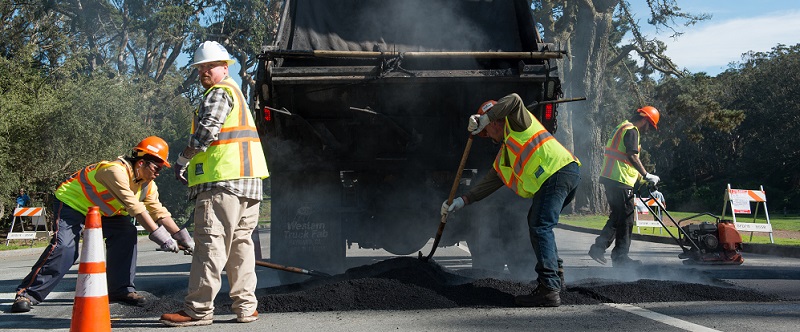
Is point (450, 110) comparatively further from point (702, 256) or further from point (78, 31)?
point (78, 31)

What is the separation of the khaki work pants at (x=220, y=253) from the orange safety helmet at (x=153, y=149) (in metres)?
1.07

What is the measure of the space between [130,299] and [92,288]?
1.85m

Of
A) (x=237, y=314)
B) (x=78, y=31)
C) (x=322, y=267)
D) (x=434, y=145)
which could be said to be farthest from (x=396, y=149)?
(x=78, y=31)

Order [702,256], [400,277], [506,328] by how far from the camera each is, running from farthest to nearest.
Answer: [702,256]
[400,277]
[506,328]

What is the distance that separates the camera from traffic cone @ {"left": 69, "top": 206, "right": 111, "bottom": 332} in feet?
13.1

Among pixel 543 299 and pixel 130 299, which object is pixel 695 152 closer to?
pixel 543 299

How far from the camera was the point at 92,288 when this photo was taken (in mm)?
4090

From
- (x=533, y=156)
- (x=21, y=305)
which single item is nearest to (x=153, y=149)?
(x=21, y=305)

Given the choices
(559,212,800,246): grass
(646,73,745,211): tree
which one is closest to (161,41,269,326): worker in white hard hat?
(559,212,800,246): grass

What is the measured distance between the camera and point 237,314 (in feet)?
15.6

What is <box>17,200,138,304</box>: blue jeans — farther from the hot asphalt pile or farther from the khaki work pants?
the khaki work pants

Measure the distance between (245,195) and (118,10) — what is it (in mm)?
34511

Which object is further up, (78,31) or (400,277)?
(78,31)

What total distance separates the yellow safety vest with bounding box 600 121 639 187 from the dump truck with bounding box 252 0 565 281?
5.07 ft
